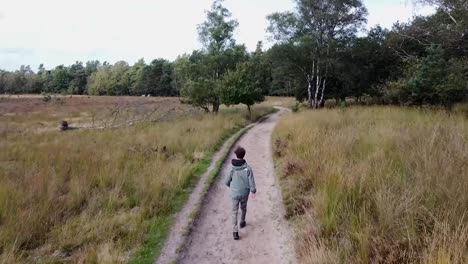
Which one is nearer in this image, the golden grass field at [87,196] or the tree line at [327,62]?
the golden grass field at [87,196]

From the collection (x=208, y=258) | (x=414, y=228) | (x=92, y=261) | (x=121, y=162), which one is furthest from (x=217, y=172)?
(x=414, y=228)

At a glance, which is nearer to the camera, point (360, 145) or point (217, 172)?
point (360, 145)

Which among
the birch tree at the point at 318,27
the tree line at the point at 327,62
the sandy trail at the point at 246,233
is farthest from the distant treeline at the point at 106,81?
the sandy trail at the point at 246,233

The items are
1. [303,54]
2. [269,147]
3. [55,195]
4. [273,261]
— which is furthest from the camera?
[303,54]

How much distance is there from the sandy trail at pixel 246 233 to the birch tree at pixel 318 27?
2540 cm

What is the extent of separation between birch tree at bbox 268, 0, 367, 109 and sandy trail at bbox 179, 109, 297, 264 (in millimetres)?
25404

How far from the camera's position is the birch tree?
104ft

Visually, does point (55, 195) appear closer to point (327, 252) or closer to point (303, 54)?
point (327, 252)

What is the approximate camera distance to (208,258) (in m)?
5.92

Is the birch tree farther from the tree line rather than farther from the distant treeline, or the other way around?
the distant treeline

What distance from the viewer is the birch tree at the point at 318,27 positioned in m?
31.7

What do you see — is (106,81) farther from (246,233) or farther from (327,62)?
(246,233)

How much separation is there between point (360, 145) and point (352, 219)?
5136 mm

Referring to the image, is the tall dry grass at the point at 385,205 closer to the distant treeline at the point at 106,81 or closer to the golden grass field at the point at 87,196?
the golden grass field at the point at 87,196
